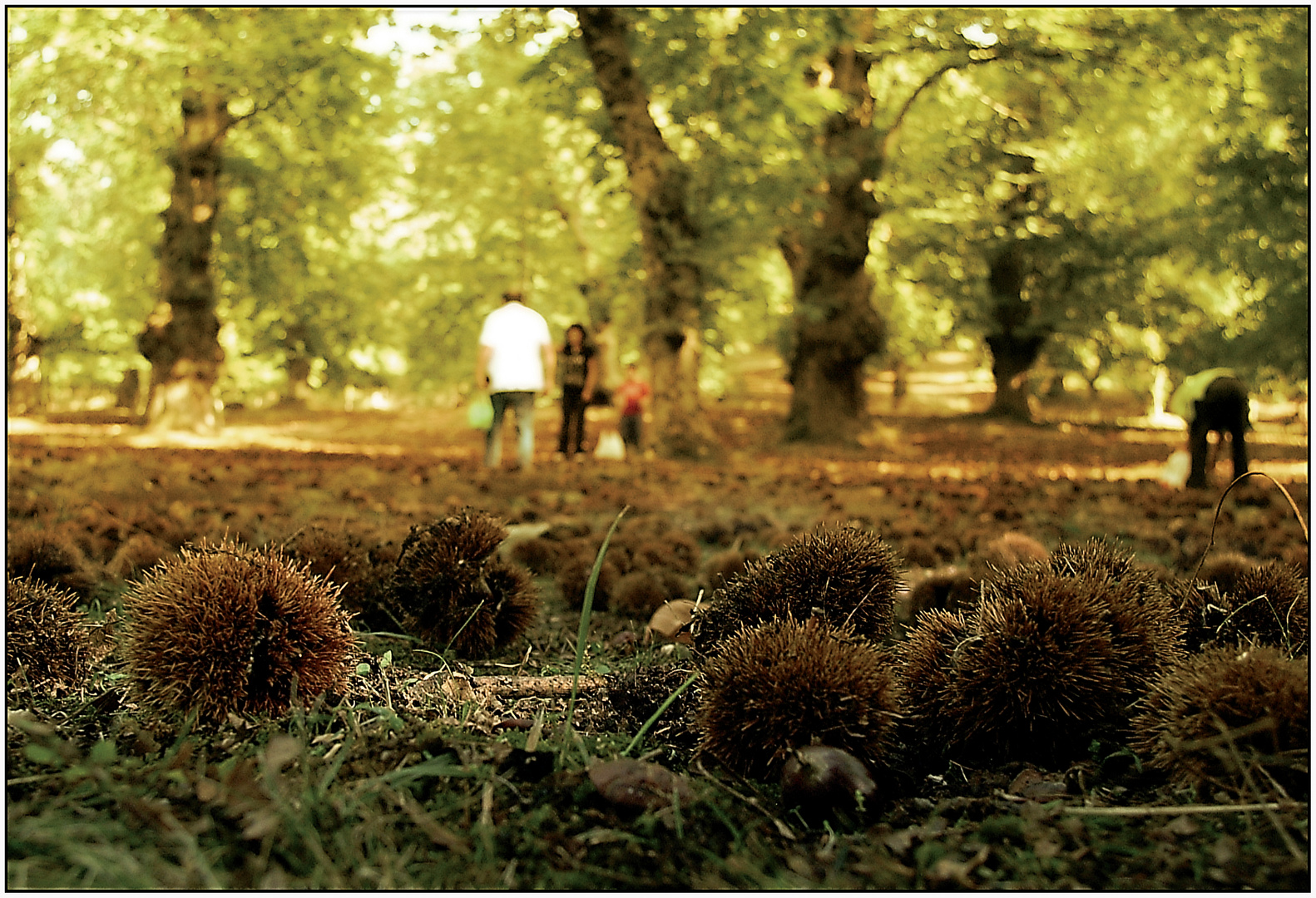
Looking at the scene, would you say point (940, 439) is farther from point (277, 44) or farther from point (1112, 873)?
point (1112, 873)

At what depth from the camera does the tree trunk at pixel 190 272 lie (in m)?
16.0

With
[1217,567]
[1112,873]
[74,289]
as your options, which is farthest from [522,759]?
[74,289]

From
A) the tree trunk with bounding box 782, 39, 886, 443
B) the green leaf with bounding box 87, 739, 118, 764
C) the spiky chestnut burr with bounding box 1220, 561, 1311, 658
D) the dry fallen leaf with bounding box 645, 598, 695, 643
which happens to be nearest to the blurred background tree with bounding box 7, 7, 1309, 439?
the tree trunk with bounding box 782, 39, 886, 443

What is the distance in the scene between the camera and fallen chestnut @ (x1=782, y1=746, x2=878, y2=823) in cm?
158

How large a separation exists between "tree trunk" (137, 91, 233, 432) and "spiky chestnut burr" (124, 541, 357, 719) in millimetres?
15275

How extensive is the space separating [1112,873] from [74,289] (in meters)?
33.0

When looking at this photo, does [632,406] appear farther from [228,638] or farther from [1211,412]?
[228,638]

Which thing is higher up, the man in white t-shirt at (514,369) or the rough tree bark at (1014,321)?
the rough tree bark at (1014,321)

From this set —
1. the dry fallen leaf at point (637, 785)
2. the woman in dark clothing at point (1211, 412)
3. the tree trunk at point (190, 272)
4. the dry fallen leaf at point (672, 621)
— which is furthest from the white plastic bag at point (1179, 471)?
the tree trunk at point (190, 272)

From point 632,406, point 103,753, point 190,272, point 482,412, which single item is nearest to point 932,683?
point 103,753

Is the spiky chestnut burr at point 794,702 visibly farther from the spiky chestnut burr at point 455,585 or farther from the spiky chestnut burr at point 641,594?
the spiky chestnut burr at point 641,594

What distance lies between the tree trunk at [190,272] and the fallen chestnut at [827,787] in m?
16.1

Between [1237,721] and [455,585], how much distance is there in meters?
1.83

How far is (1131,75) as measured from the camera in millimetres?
16328
